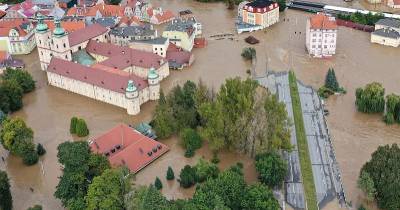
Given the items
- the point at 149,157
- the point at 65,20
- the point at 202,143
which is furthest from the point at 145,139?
the point at 65,20

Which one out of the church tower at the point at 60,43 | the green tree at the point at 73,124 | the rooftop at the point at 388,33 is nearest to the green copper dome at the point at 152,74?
the green tree at the point at 73,124

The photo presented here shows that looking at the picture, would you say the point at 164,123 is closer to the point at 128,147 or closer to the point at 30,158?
the point at 128,147

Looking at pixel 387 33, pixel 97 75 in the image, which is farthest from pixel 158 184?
pixel 387 33

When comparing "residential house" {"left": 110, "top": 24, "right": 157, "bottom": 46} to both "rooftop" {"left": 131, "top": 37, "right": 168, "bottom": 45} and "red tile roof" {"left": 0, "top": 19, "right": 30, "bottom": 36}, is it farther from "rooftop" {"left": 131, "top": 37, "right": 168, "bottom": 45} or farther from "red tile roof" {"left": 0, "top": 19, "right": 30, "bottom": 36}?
"red tile roof" {"left": 0, "top": 19, "right": 30, "bottom": 36}

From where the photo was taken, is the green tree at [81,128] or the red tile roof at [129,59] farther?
the red tile roof at [129,59]

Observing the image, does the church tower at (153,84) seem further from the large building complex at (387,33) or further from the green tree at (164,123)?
the large building complex at (387,33)

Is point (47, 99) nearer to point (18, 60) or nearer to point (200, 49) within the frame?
point (18, 60)

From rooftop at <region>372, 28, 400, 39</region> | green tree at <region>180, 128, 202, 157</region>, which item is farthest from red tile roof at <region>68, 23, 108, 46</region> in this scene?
rooftop at <region>372, 28, 400, 39</region>
